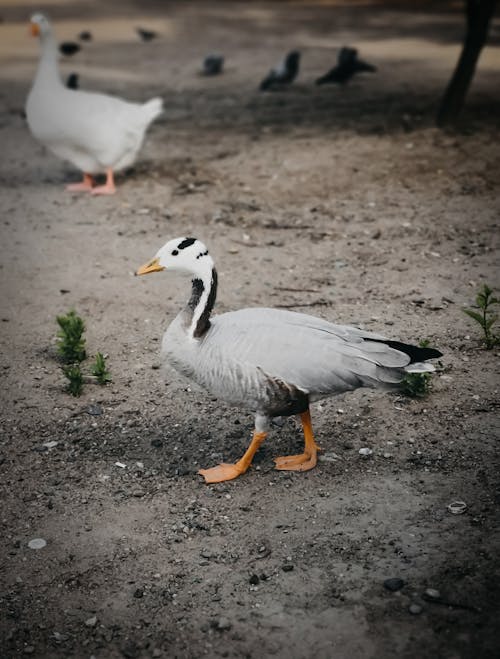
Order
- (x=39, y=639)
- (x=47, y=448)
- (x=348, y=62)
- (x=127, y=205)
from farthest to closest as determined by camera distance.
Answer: (x=348, y=62) → (x=127, y=205) → (x=47, y=448) → (x=39, y=639)

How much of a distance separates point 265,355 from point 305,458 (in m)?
0.83

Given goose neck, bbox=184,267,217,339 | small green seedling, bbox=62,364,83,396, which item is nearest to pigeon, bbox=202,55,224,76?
small green seedling, bbox=62,364,83,396

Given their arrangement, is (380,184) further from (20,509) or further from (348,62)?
(20,509)

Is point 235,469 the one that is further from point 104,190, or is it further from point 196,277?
point 104,190

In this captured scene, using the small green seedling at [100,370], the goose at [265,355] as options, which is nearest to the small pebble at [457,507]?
the goose at [265,355]

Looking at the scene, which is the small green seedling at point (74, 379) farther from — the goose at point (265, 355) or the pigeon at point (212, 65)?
the pigeon at point (212, 65)

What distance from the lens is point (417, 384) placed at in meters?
5.27

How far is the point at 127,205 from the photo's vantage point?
8.70 metres

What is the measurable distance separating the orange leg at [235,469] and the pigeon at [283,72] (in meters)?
8.92

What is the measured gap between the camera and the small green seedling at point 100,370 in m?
5.47

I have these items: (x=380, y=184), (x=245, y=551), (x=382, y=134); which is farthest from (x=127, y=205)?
(x=245, y=551)

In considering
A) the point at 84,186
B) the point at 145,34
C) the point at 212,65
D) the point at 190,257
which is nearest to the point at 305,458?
the point at 190,257

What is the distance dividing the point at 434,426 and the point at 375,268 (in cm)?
247

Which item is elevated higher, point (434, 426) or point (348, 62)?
point (348, 62)
